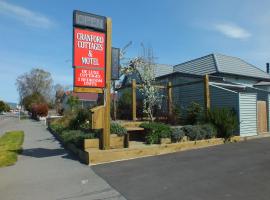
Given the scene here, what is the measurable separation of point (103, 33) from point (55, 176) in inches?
209

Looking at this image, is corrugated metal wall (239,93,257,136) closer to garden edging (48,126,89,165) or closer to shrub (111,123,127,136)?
shrub (111,123,127,136)

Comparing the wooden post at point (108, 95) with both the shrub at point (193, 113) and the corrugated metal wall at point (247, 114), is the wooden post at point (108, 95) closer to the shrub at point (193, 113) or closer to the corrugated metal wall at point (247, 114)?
the shrub at point (193, 113)

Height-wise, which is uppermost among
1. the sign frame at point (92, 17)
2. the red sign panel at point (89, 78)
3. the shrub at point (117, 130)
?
the sign frame at point (92, 17)

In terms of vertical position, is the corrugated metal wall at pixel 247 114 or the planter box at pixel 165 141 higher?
the corrugated metal wall at pixel 247 114

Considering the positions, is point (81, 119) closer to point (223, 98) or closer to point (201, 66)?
point (223, 98)

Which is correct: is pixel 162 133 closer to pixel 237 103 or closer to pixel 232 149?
pixel 232 149

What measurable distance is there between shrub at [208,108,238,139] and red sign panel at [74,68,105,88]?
19.5 ft

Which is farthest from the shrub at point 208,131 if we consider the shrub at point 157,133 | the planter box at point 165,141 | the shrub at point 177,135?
the planter box at point 165,141

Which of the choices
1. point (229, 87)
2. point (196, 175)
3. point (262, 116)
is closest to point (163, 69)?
point (229, 87)

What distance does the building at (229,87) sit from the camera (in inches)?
575

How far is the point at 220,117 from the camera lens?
13414 mm

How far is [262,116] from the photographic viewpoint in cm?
1614

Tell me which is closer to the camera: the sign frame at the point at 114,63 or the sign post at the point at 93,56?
the sign post at the point at 93,56

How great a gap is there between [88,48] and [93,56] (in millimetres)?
327
